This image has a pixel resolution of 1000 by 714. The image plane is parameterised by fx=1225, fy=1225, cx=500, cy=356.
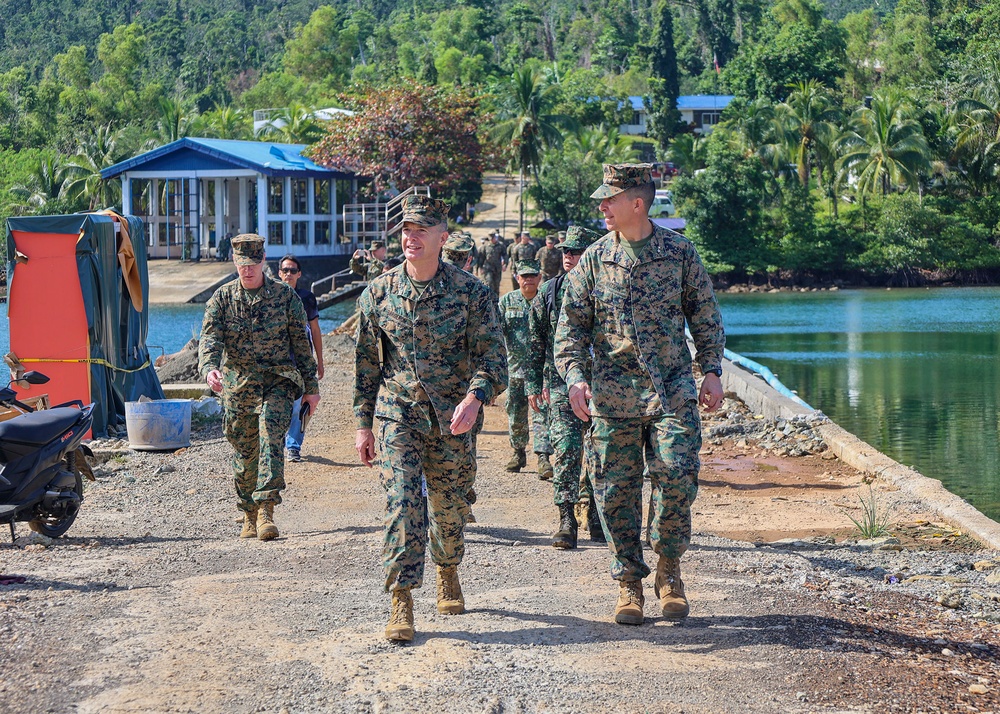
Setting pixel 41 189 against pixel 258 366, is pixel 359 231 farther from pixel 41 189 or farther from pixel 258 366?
pixel 258 366

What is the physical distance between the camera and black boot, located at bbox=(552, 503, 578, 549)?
7.50m

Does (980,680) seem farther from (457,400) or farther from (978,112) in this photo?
(978,112)

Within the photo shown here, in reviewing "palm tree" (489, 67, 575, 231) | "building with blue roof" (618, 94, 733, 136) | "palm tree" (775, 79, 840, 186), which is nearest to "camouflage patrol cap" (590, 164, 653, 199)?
"palm tree" (489, 67, 575, 231)

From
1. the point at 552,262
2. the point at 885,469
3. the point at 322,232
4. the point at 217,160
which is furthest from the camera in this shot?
the point at 322,232

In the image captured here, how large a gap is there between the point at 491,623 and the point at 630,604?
0.64 m

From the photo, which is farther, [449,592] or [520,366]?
[520,366]

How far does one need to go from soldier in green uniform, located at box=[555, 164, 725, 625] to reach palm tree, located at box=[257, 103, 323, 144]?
60.1 m

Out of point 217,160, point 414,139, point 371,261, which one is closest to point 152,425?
point 371,261

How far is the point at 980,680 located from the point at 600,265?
2.34 meters

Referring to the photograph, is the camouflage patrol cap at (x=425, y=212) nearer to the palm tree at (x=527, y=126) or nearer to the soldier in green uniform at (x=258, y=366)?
the soldier in green uniform at (x=258, y=366)

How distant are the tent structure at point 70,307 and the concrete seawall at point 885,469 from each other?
776cm

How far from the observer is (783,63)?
7881cm

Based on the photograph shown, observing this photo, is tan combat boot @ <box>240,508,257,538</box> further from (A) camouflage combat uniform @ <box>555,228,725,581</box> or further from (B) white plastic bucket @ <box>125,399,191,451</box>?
(B) white plastic bucket @ <box>125,399,191,451</box>

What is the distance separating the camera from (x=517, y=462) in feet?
36.4
